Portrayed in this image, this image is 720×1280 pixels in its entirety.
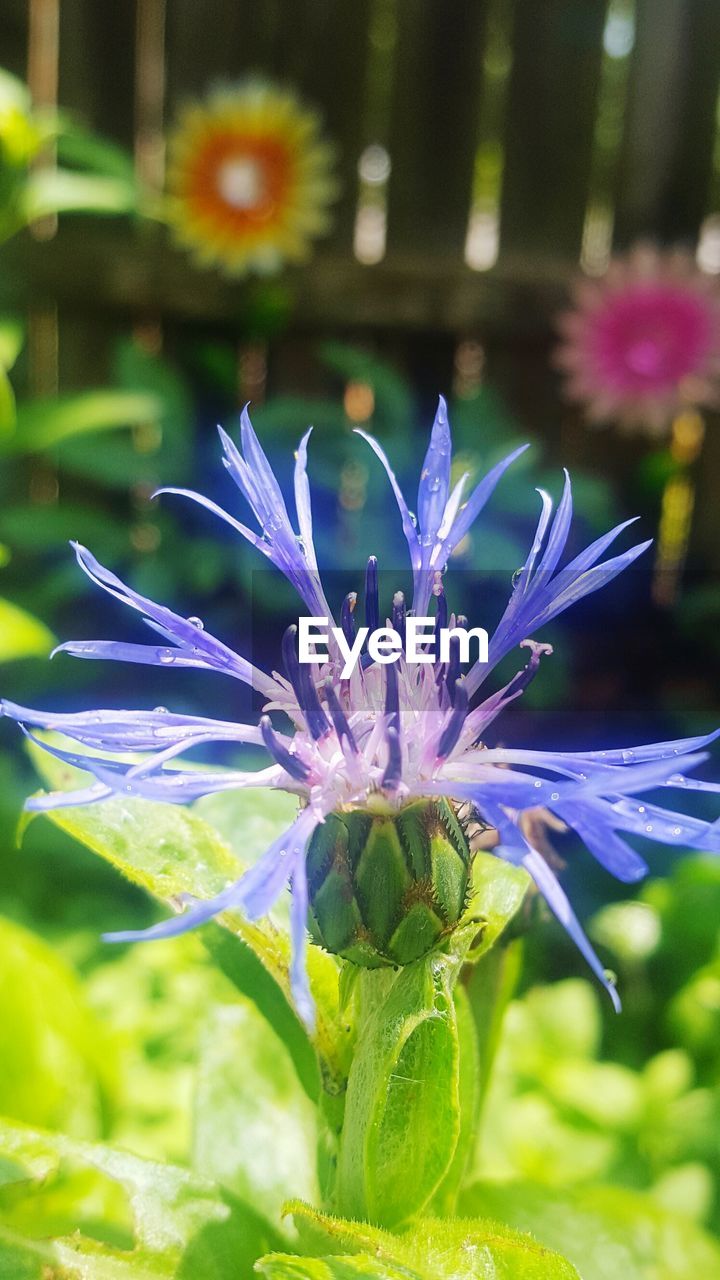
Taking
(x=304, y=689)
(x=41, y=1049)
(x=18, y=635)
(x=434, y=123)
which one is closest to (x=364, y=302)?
(x=434, y=123)

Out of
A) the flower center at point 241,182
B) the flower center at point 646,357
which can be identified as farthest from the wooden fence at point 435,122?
the flower center at point 646,357

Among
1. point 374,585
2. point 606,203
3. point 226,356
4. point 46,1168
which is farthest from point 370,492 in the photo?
point 46,1168

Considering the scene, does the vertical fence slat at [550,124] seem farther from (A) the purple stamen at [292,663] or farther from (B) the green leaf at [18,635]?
(A) the purple stamen at [292,663]

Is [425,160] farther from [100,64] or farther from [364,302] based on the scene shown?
[100,64]

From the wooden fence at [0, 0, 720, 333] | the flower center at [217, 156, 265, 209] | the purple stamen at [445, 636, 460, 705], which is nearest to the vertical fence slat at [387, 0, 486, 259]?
the wooden fence at [0, 0, 720, 333]

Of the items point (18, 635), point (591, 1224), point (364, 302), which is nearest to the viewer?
point (591, 1224)

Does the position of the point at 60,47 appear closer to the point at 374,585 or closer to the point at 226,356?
the point at 226,356
